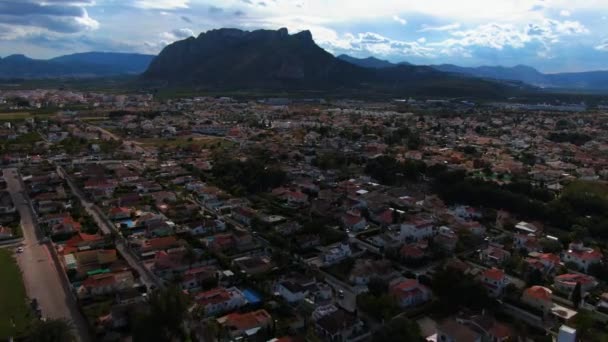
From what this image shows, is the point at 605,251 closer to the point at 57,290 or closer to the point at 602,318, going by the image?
the point at 602,318

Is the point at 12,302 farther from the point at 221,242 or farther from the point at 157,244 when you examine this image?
the point at 221,242

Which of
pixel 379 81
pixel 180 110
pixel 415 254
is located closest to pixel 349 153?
pixel 415 254

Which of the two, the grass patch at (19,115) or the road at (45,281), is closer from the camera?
the road at (45,281)

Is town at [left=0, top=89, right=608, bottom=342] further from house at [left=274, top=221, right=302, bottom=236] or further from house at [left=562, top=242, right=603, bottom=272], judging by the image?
house at [left=274, top=221, right=302, bottom=236]

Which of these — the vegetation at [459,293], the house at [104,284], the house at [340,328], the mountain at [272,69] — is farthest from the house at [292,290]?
the mountain at [272,69]

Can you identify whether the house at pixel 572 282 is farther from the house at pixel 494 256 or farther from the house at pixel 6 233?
the house at pixel 6 233

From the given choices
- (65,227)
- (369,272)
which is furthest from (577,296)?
(65,227)

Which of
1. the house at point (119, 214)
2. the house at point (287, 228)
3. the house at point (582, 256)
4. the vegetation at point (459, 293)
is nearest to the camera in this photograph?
the vegetation at point (459, 293)
